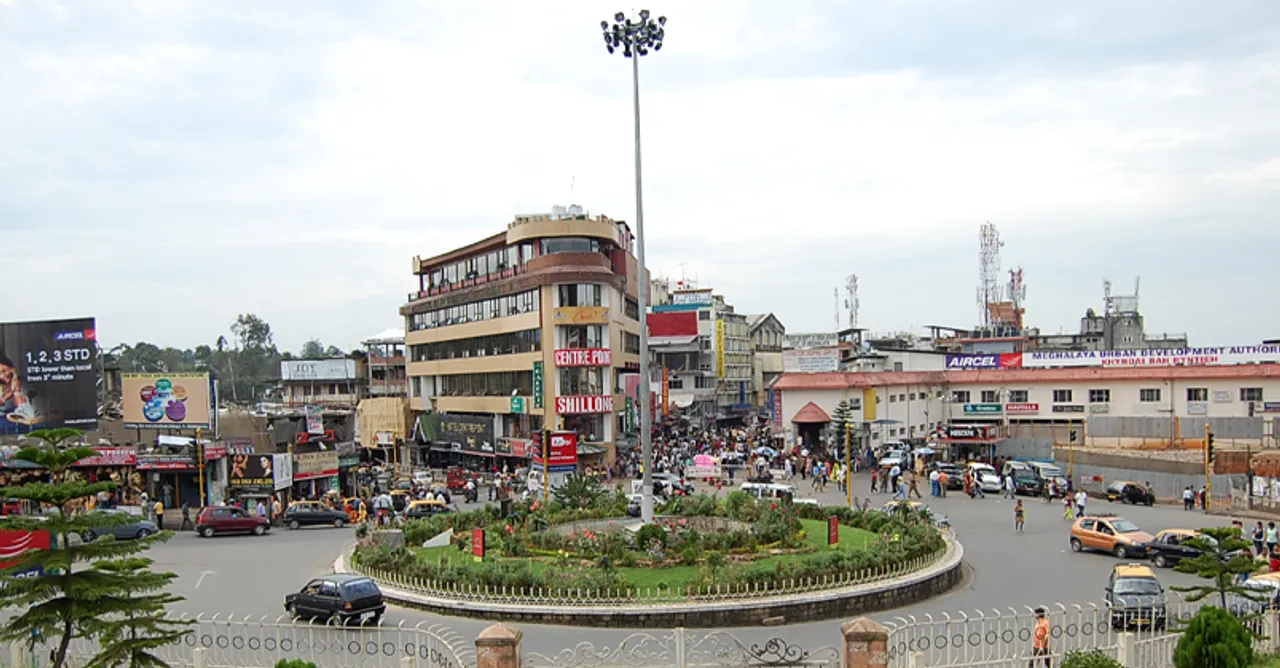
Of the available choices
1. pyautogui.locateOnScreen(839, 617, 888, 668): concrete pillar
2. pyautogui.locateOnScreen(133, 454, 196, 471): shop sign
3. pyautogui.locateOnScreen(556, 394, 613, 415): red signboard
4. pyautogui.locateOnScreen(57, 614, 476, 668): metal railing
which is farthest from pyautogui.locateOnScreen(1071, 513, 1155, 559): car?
pyautogui.locateOnScreen(133, 454, 196, 471): shop sign

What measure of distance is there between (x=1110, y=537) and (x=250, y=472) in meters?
30.4

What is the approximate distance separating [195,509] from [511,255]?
2328cm

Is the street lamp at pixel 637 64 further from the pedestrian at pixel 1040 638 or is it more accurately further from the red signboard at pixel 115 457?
the red signboard at pixel 115 457

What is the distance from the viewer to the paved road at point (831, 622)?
18781mm

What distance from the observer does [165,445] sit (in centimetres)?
3847

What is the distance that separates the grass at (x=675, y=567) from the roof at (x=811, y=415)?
24281 mm

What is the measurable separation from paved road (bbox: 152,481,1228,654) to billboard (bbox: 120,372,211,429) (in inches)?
324

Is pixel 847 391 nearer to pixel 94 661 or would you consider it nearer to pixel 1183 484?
pixel 1183 484

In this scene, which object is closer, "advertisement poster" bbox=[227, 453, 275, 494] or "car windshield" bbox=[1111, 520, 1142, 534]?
"car windshield" bbox=[1111, 520, 1142, 534]

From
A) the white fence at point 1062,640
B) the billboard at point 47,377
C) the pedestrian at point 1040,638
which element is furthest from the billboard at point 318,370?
the pedestrian at point 1040,638

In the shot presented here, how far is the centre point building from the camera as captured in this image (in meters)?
51.4

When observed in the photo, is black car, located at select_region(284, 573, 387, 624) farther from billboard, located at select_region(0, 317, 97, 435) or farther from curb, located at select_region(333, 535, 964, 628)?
billboard, located at select_region(0, 317, 97, 435)

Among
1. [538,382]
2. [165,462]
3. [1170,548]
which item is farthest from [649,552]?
[538,382]

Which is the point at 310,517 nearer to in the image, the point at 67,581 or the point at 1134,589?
the point at 67,581
